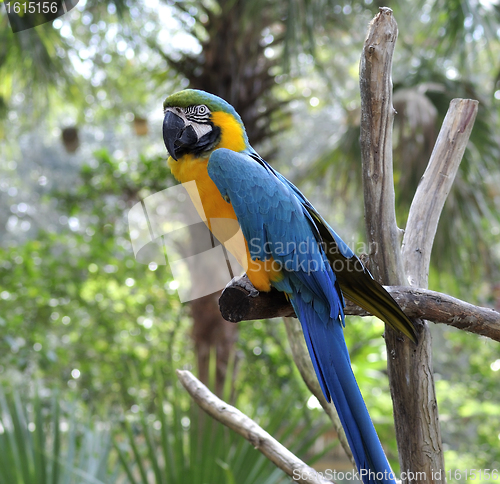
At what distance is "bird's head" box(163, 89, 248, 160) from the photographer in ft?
3.36

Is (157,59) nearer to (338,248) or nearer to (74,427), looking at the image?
(74,427)

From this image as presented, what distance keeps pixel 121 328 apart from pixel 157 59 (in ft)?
8.48

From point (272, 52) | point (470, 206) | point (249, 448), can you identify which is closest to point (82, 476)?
point (249, 448)

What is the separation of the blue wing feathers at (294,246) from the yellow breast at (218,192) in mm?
40

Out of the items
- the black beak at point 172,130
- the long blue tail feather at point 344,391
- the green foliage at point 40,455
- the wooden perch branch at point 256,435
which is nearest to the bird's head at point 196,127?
the black beak at point 172,130

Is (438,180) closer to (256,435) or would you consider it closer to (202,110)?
(202,110)

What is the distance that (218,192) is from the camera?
1018 mm

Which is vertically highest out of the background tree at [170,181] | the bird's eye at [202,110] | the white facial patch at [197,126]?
the bird's eye at [202,110]

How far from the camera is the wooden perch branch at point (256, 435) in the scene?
0.93 m

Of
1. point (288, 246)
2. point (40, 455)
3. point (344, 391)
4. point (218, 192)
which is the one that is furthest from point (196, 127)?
point (40, 455)

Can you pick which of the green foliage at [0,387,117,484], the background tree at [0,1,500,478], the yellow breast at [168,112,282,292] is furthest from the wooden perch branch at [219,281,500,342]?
the background tree at [0,1,500,478]

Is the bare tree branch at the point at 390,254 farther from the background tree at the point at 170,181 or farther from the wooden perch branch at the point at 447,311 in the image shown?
the background tree at the point at 170,181

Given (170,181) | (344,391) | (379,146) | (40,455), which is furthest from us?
(170,181)

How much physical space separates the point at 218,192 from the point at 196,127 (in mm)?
156
